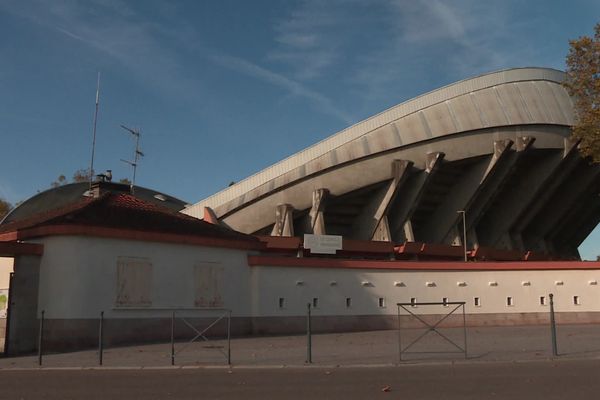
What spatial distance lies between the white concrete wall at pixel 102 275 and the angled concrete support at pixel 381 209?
22448mm

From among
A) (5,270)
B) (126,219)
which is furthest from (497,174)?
(5,270)

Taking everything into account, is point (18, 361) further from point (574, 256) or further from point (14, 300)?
point (574, 256)

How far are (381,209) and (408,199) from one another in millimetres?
2826

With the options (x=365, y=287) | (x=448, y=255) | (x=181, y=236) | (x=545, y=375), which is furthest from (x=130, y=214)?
(x=448, y=255)

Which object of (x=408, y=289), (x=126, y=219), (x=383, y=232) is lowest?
(x=408, y=289)

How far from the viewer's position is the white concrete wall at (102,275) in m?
21.0

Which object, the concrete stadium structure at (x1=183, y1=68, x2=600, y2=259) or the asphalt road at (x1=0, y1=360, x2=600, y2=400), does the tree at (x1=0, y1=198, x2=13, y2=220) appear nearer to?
the concrete stadium structure at (x1=183, y1=68, x2=600, y2=259)

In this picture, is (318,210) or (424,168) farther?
(424,168)

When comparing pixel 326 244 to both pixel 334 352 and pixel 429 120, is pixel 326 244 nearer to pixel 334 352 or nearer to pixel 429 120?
pixel 429 120

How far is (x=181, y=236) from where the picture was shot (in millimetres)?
23875

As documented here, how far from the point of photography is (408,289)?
96.3 feet

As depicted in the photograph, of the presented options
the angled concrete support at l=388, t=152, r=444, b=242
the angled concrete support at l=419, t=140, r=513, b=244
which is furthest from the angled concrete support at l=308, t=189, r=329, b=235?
the angled concrete support at l=419, t=140, r=513, b=244

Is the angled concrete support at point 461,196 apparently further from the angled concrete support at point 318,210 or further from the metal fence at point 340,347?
the metal fence at point 340,347

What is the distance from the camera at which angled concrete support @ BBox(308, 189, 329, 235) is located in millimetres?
44000
